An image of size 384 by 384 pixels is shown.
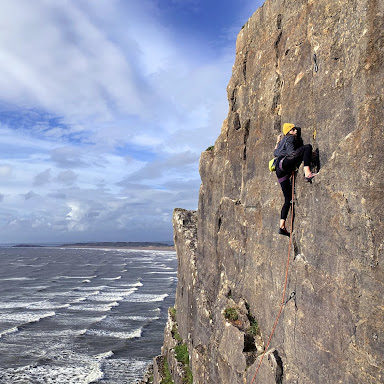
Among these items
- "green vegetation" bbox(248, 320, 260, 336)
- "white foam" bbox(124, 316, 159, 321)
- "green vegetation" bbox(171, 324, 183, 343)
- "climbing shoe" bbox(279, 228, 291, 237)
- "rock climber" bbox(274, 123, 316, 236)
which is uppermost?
"rock climber" bbox(274, 123, 316, 236)

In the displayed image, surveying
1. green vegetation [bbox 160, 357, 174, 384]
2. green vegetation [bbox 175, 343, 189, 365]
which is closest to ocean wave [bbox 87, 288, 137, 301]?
green vegetation [bbox 160, 357, 174, 384]

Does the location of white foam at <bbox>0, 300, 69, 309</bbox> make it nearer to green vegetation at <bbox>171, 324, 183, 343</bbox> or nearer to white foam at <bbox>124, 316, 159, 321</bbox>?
white foam at <bbox>124, 316, 159, 321</bbox>

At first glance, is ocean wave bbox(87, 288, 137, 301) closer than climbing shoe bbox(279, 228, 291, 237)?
No

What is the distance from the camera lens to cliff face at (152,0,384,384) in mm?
7363

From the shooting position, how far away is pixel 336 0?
884 cm

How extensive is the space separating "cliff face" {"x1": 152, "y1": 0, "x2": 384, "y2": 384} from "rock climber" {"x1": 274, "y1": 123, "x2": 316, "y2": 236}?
0.33m

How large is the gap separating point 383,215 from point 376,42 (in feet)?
12.0

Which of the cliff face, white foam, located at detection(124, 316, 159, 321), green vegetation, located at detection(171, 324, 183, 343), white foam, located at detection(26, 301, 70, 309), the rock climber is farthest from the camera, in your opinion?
white foam, located at detection(26, 301, 70, 309)

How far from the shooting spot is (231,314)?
13.3m

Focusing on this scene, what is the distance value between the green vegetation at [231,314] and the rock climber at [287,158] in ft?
14.4

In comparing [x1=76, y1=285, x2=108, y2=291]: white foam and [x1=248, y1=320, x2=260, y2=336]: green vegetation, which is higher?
[x1=248, y1=320, x2=260, y2=336]: green vegetation

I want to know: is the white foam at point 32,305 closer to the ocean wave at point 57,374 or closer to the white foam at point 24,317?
the white foam at point 24,317

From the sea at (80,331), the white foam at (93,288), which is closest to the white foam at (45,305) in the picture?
the sea at (80,331)

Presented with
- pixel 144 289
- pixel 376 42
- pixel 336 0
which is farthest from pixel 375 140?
pixel 144 289
